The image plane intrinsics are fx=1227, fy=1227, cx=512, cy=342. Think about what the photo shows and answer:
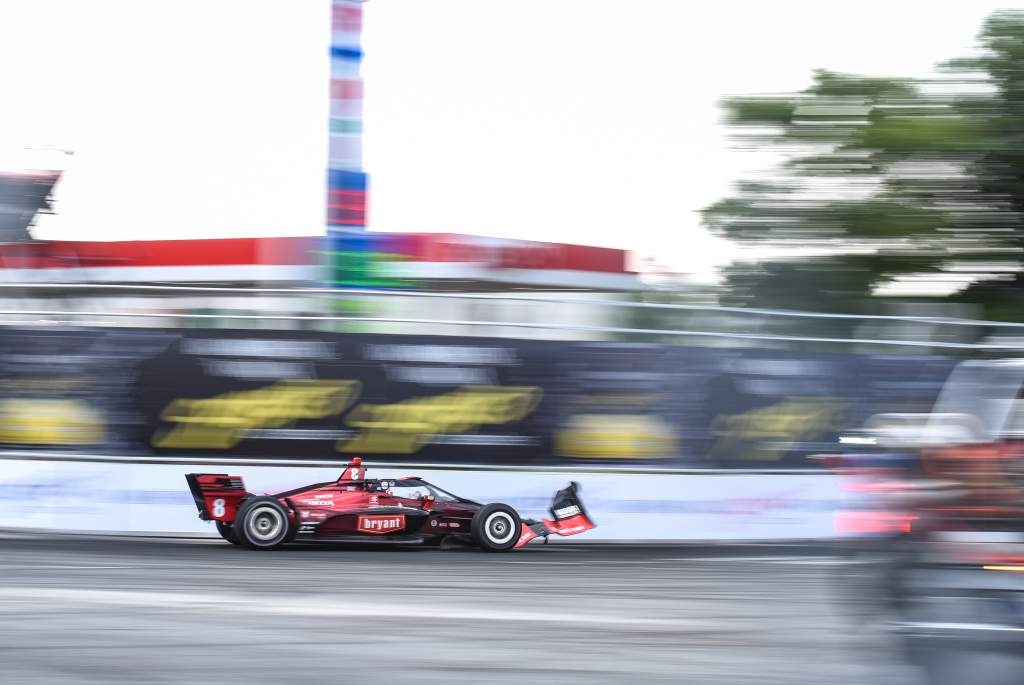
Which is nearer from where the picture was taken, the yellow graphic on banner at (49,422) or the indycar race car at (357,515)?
the indycar race car at (357,515)

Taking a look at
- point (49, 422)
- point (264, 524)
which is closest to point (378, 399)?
point (264, 524)

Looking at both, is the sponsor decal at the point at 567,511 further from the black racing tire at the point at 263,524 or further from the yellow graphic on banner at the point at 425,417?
Result: the black racing tire at the point at 263,524

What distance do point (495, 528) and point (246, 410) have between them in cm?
322

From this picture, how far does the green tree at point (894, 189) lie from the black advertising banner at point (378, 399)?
46.5ft

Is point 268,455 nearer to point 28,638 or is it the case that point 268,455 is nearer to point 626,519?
point 626,519

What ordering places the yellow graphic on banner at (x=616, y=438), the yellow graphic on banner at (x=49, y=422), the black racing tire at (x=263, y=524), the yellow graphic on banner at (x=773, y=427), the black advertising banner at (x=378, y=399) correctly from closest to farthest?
the black racing tire at (x=263, y=524) → the yellow graphic on banner at (x=49, y=422) → the black advertising banner at (x=378, y=399) → the yellow graphic on banner at (x=616, y=438) → the yellow graphic on banner at (x=773, y=427)

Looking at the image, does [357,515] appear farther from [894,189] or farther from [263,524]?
[894,189]

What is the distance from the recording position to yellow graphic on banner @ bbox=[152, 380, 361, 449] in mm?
13414

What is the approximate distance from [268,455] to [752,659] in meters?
8.40

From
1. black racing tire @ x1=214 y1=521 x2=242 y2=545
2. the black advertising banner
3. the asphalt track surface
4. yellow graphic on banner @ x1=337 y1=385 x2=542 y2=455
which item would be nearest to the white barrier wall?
the black advertising banner

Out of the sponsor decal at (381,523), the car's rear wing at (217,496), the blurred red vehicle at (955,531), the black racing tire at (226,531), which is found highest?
the blurred red vehicle at (955,531)

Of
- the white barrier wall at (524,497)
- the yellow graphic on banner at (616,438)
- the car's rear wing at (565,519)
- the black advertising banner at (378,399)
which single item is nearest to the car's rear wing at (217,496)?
the white barrier wall at (524,497)

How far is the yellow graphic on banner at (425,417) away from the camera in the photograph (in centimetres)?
1370

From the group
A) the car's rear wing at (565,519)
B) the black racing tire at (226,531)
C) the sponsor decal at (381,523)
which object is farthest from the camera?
the car's rear wing at (565,519)
